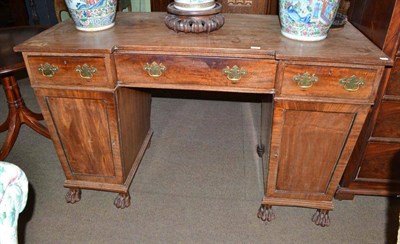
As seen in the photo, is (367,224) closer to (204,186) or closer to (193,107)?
(204,186)

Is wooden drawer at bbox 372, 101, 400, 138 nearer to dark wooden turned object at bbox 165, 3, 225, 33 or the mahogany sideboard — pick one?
the mahogany sideboard

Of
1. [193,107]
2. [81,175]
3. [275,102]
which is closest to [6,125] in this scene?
[81,175]

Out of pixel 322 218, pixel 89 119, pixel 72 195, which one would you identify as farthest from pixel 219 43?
pixel 72 195

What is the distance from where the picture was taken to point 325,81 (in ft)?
3.84

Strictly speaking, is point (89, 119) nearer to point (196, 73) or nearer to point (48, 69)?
point (48, 69)

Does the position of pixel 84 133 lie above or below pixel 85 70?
below

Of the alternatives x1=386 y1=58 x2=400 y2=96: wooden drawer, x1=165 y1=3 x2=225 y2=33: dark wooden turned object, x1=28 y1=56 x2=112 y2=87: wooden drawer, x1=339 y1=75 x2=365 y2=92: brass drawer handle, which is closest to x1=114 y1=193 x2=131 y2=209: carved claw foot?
x1=28 y1=56 x2=112 y2=87: wooden drawer

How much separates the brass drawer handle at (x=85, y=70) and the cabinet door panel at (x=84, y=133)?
11 cm

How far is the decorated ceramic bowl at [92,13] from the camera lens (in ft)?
4.16

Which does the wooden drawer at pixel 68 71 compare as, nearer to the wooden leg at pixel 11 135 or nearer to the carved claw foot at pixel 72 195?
the carved claw foot at pixel 72 195

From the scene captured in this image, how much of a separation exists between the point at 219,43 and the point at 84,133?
70cm

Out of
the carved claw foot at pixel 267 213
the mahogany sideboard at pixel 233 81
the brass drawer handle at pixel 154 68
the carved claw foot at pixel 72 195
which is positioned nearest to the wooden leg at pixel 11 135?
the carved claw foot at pixel 72 195

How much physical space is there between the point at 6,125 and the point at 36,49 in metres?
1.16

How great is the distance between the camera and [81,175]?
5.19ft
